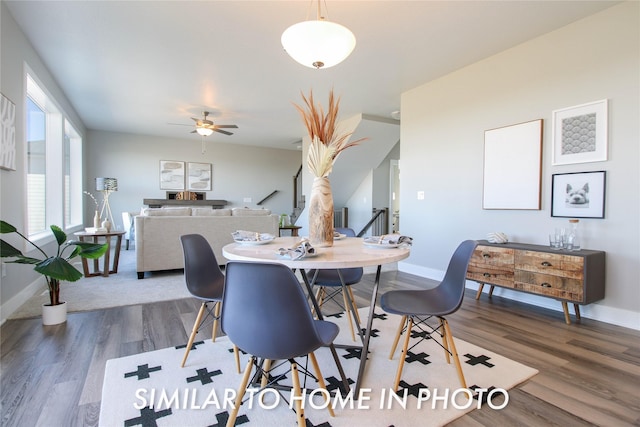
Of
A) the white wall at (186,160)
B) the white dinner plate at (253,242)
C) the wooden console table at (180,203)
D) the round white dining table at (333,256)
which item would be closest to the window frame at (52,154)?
the white wall at (186,160)

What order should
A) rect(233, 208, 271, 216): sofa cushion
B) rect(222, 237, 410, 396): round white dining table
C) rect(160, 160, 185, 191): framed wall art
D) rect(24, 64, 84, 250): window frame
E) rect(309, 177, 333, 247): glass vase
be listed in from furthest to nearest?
rect(160, 160, 185, 191): framed wall art < rect(233, 208, 271, 216): sofa cushion < rect(24, 64, 84, 250): window frame < rect(309, 177, 333, 247): glass vase < rect(222, 237, 410, 396): round white dining table

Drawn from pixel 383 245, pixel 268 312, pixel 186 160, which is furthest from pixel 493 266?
pixel 186 160

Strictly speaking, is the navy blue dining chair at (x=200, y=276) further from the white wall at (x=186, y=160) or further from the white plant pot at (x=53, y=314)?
the white wall at (x=186, y=160)

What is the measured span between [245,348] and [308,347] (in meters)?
0.24

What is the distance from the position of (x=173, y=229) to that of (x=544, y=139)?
441 centimetres

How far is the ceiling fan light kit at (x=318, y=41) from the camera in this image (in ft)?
6.42

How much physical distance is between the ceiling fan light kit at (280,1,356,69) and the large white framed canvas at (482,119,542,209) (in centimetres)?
228

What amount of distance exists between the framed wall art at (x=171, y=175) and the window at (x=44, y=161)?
228cm

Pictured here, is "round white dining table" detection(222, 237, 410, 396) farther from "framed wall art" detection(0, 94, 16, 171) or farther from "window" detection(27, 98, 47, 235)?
"window" detection(27, 98, 47, 235)

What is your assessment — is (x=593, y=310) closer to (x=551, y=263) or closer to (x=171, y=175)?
(x=551, y=263)

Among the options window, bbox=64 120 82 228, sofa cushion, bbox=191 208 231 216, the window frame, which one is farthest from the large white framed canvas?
window, bbox=64 120 82 228

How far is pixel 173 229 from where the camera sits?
14.2 ft

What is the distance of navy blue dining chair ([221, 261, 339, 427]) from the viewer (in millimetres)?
1136

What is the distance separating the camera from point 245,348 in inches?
48.6
